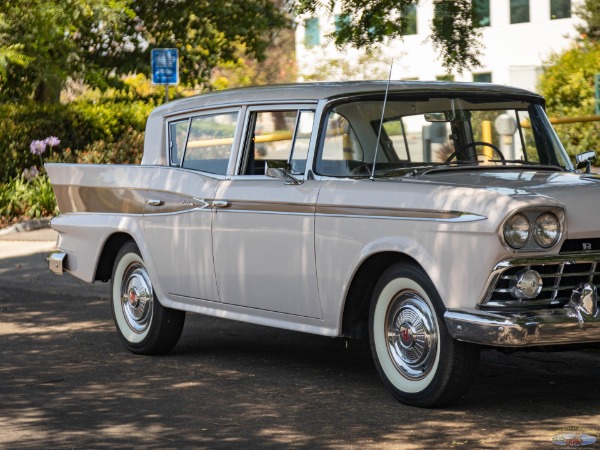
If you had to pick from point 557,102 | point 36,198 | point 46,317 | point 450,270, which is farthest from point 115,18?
point 450,270

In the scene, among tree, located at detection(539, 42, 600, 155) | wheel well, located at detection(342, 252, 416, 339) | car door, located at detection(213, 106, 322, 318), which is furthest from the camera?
tree, located at detection(539, 42, 600, 155)

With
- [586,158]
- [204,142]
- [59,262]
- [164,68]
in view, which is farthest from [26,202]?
[586,158]

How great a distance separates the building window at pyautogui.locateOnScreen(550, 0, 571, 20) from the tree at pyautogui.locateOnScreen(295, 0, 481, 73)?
31.2 metres

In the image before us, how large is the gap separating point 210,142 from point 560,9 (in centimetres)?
3523

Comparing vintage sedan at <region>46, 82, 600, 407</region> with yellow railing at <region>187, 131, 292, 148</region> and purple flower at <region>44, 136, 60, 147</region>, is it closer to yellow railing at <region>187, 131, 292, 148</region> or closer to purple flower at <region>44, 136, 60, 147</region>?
yellow railing at <region>187, 131, 292, 148</region>

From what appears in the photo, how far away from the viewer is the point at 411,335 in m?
7.17

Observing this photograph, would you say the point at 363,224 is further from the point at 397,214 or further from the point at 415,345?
the point at 415,345

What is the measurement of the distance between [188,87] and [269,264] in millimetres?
20780

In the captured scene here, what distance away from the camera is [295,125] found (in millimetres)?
8133

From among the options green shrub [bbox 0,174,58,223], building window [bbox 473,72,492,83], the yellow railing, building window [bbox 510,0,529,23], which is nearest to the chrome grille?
the yellow railing

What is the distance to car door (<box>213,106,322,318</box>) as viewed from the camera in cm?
778

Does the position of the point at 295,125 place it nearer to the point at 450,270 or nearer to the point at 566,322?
the point at 450,270

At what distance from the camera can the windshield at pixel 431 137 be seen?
25.7ft

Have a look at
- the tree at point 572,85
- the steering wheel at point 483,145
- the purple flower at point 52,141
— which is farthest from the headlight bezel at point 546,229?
the tree at point 572,85
